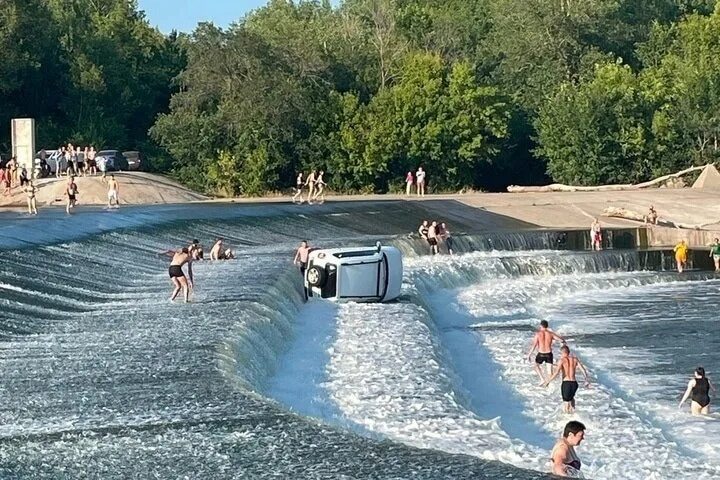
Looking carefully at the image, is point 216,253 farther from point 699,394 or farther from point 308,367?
point 699,394

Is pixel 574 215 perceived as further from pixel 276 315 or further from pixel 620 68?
pixel 276 315

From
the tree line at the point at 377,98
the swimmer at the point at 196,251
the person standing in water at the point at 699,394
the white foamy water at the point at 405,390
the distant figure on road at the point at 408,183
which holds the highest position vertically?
the tree line at the point at 377,98

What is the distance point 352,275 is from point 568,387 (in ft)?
28.2

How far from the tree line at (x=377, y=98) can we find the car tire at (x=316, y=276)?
105ft

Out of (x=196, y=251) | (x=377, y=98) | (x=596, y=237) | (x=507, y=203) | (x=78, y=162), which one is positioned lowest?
(x=596, y=237)

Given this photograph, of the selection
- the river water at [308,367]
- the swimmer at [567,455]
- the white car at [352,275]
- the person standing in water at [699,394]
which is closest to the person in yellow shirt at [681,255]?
the river water at [308,367]

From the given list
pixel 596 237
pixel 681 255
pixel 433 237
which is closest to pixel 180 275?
pixel 433 237

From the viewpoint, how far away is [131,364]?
58.9 ft

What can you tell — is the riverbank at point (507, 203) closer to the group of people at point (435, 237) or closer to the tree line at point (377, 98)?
the tree line at point (377, 98)

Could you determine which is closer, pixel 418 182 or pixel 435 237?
pixel 435 237

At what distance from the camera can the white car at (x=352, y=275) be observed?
27.2m

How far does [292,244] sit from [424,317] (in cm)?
1254

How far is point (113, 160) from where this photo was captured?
58.3 metres

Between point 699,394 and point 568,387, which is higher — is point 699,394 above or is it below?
below
